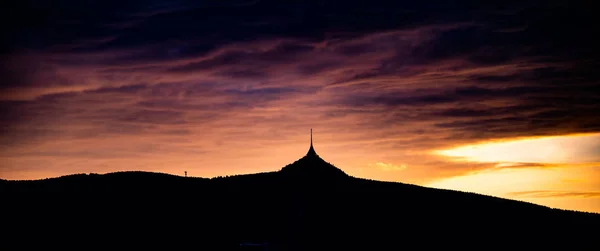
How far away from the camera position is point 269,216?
210 ft

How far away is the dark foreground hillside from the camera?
194 ft

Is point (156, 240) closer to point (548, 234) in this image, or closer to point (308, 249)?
point (308, 249)

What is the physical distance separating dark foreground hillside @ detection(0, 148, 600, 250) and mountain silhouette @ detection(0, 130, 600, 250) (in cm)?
9

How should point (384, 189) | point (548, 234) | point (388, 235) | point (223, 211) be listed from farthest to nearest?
point (384, 189) < point (548, 234) < point (223, 211) < point (388, 235)

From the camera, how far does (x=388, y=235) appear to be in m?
62.7

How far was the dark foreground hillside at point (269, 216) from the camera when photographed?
5916cm

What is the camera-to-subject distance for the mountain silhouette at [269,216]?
5919cm

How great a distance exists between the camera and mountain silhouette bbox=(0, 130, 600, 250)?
5919 cm

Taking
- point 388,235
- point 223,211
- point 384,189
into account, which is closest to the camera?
point 388,235

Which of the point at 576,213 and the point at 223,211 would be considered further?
the point at 576,213

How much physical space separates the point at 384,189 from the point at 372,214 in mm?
13362

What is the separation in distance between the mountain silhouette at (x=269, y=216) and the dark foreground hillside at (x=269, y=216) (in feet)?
0.31

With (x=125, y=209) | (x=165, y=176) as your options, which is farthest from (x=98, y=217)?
(x=165, y=176)

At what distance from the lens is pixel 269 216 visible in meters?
63.9
